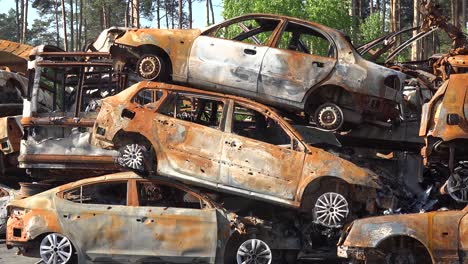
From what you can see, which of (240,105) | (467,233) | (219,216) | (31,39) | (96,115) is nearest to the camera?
(467,233)

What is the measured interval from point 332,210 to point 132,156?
2.77m

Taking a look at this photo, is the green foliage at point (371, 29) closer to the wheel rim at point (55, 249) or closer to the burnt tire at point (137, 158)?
the burnt tire at point (137, 158)

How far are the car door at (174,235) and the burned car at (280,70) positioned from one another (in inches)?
83.8

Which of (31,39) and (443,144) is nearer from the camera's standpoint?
(443,144)

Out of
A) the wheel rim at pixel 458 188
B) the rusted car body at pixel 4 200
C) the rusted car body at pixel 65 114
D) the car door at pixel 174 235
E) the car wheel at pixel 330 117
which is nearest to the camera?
the wheel rim at pixel 458 188

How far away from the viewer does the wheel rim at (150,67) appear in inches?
377

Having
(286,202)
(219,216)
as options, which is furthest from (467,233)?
(219,216)

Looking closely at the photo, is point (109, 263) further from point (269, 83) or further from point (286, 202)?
point (269, 83)

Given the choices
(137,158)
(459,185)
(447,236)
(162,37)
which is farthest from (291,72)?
(447,236)

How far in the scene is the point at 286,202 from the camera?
829cm

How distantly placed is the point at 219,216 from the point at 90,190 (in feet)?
5.80

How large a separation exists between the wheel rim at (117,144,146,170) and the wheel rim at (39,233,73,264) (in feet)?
4.18

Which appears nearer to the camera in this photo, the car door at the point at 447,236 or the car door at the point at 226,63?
the car door at the point at 447,236

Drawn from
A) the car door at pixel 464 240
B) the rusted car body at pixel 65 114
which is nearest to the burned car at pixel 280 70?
the rusted car body at pixel 65 114
